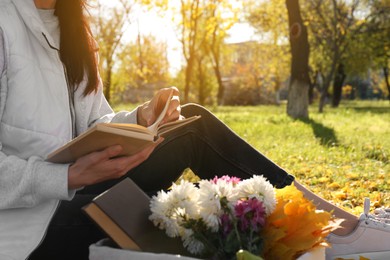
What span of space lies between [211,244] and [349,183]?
3.02 m

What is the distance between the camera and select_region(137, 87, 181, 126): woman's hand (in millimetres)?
A: 1970

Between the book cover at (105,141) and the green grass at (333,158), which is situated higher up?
the book cover at (105,141)

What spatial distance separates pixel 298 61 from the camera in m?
12.2

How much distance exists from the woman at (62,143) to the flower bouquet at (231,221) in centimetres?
19

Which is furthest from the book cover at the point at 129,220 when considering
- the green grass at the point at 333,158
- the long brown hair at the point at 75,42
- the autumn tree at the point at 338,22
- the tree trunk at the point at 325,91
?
the autumn tree at the point at 338,22

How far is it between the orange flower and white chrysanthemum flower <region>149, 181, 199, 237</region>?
0.78 feet

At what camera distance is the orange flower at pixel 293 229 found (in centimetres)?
168

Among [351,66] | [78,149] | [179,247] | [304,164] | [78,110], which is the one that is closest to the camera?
[78,149]

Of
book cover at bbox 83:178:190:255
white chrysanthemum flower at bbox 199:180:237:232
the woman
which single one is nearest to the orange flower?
white chrysanthemum flower at bbox 199:180:237:232

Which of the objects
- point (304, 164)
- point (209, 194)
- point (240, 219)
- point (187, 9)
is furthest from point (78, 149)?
point (187, 9)

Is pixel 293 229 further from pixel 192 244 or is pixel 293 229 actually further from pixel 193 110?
pixel 193 110

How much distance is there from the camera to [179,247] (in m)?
1.67

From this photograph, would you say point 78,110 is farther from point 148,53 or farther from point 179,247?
point 148,53

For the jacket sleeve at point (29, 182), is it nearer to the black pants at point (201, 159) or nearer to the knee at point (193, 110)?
the black pants at point (201, 159)
